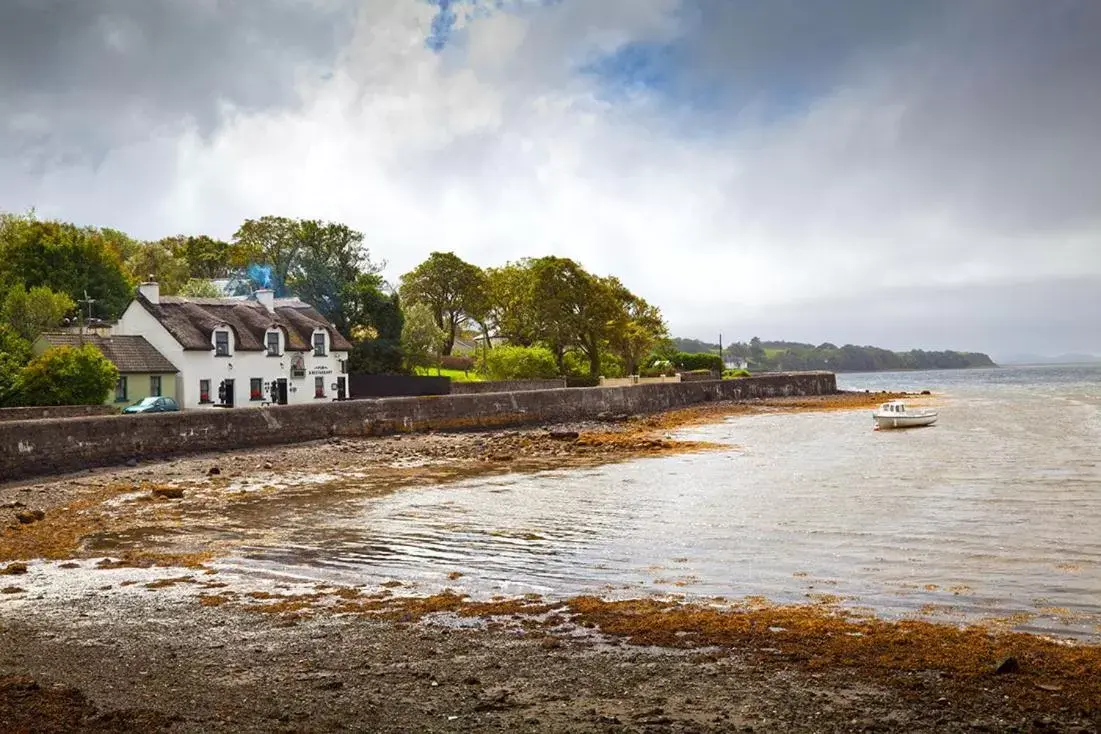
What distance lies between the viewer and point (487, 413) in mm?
48250

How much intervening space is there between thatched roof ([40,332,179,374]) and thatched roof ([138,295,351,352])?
136 centimetres

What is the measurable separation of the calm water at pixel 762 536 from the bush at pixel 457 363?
58952mm

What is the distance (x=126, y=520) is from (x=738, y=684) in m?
15.0

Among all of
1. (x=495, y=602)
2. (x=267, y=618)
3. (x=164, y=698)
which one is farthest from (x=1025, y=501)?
(x=164, y=698)

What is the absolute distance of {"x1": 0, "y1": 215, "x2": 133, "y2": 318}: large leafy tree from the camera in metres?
65.4

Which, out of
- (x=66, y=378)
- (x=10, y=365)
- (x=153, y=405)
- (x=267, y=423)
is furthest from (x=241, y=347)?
(x=267, y=423)

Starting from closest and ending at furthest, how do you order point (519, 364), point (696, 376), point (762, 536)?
point (762, 536)
point (519, 364)
point (696, 376)

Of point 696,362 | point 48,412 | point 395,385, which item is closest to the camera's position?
point 48,412

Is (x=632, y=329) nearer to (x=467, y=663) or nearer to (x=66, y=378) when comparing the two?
(x=66, y=378)

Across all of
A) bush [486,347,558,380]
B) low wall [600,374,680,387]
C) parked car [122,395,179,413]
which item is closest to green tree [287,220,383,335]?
bush [486,347,558,380]

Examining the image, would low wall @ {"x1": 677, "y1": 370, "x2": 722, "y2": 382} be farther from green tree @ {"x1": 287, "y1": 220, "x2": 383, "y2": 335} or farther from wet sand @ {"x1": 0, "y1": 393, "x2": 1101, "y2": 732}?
wet sand @ {"x1": 0, "y1": 393, "x2": 1101, "y2": 732}

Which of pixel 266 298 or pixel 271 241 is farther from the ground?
pixel 271 241

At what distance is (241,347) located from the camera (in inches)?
2069

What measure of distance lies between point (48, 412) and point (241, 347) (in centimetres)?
1830
